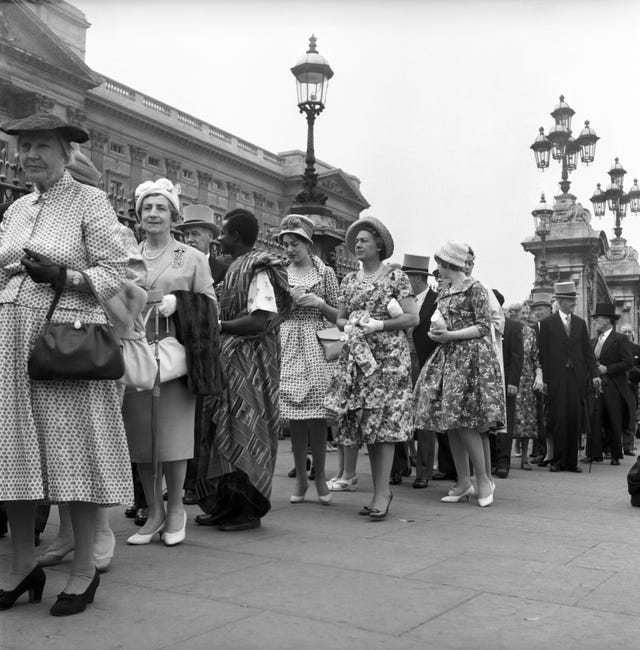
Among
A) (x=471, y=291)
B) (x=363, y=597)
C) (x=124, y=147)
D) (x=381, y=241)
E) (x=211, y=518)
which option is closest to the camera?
(x=363, y=597)

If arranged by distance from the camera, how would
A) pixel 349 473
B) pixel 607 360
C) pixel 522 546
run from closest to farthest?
pixel 522 546 < pixel 349 473 < pixel 607 360

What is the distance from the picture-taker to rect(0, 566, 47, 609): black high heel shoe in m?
3.42

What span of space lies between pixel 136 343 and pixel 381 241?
252 centimetres

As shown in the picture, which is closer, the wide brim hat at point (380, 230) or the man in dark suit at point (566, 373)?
the wide brim hat at point (380, 230)

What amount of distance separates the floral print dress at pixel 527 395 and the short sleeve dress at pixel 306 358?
12.9 ft

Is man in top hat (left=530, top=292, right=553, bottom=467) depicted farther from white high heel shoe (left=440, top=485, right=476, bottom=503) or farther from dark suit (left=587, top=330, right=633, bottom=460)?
white high heel shoe (left=440, top=485, right=476, bottom=503)

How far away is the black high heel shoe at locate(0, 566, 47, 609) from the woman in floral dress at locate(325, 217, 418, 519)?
2742mm

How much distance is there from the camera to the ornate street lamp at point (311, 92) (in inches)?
477

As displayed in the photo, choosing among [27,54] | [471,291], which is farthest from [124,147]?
[471,291]

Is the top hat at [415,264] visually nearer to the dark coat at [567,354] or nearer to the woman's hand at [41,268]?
the dark coat at [567,354]

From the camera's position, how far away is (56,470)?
3.43 metres

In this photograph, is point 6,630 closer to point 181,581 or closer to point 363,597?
point 181,581

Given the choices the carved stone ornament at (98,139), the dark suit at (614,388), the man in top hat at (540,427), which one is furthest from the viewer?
the carved stone ornament at (98,139)

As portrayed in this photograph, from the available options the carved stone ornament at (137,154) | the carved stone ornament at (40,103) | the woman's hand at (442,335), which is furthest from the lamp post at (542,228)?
the carved stone ornament at (137,154)
